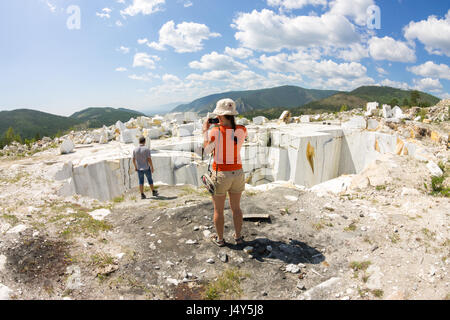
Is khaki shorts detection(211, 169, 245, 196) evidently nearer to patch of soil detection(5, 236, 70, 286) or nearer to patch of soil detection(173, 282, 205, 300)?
patch of soil detection(173, 282, 205, 300)

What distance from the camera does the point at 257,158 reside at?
10.8m

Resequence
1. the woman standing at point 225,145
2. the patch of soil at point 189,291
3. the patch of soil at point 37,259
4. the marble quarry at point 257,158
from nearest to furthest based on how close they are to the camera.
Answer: the patch of soil at point 189,291 → the patch of soil at point 37,259 → the woman standing at point 225,145 → the marble quarry at point 257,158

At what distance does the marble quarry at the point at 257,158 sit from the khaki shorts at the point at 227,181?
478cm

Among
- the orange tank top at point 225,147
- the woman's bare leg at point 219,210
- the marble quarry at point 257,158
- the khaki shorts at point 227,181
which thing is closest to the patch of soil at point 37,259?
the woman's bare leg at point 219,210

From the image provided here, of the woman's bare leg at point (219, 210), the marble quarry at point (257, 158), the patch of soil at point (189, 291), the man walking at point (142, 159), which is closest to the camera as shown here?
the patch of soil at point (189, 291)

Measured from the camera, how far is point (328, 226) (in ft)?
12.9

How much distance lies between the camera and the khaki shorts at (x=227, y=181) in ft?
9.91

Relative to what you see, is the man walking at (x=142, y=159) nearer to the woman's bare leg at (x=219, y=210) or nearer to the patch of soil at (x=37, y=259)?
the patch of soil at (x=37, y=259)

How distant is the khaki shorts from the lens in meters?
3.02

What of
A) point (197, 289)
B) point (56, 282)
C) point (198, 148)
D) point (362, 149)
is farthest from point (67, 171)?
point (362, 149)

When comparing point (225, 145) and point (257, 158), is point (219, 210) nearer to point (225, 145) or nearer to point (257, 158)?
point (225, 145)

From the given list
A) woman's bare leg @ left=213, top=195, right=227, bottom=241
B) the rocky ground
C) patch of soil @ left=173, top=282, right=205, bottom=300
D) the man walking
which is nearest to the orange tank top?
woman's bare leg @ left=213, top=195, right=227, bottom=241

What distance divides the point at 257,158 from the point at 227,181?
7.93 m

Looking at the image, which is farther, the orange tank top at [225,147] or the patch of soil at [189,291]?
the orange tank top at [225,147]
